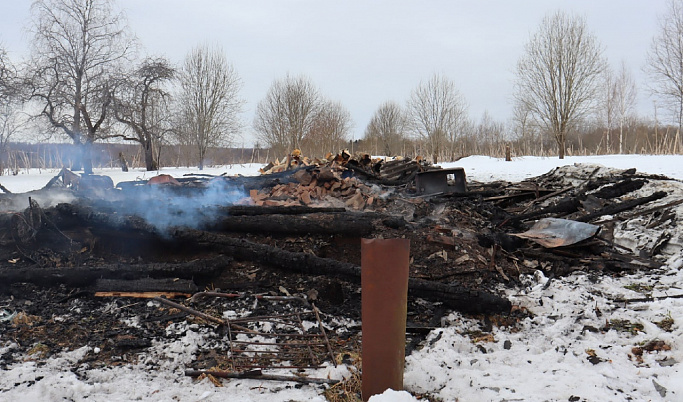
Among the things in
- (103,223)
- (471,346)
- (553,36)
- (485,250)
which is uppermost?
(553,36)

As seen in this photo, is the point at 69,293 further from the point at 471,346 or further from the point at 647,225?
the point at 647,225

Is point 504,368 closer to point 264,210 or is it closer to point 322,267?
point 322,267

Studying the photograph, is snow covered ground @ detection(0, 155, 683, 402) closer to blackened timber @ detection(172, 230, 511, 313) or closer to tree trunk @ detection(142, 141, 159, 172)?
blackened timber @ detection(172, 230, 511, 313)

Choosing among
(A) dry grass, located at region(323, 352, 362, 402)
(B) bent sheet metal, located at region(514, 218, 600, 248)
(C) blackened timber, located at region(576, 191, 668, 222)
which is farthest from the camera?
(C) blackened timber, located at region(576, 191, 668, 222)

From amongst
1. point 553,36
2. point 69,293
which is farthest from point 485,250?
point 553,36

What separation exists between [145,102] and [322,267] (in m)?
23.2

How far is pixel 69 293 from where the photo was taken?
4.01m

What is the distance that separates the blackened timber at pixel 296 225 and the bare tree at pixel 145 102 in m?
19.9

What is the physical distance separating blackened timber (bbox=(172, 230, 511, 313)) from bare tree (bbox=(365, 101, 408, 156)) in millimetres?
37116

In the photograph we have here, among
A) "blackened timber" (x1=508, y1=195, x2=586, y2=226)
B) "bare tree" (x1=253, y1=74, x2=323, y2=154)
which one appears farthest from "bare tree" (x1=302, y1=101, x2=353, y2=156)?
"blackened timber" (x1=508, y1=195, x2=586, y2=226)

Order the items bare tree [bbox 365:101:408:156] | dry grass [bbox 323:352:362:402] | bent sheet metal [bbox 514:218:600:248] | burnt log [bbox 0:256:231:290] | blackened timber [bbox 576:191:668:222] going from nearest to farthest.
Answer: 1. dry grass [bbox 323:352:362:402]
2. burnt log [bbox 0:256:231:290]
3. bent sheet metal [bbox 514:218:600:248]
4. blackened timber [bbox 576:191:668:222]
5. bare tree [bbox 365:101:408:156]

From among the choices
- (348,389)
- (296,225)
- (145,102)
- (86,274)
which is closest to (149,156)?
(145,102)

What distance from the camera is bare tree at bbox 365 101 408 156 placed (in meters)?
41.6

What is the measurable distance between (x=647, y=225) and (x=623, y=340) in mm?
4010
